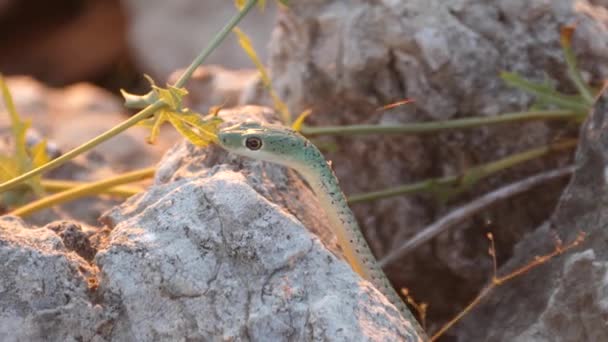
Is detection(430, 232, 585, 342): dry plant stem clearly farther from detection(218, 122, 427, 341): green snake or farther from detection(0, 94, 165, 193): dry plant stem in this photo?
detection(0, 94, 165, 193): dry plant stem

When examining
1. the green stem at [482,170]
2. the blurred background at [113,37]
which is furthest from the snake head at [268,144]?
the blurred background at [113,37]

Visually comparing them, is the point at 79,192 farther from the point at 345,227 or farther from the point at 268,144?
the point at 345,227

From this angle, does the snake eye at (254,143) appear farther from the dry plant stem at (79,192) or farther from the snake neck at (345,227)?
the dry plant stem at (79,192)

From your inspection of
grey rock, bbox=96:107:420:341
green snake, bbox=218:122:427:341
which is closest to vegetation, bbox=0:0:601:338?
green snake, bbox=218:122:427:341

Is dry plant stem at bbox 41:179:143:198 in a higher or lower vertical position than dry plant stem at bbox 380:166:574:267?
higher

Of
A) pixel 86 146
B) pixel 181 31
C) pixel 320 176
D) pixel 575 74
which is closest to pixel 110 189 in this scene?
pixel 86 146
